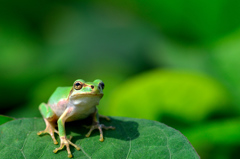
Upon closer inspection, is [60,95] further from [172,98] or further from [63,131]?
[172,98]

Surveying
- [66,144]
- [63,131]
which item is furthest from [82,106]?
[66,144]

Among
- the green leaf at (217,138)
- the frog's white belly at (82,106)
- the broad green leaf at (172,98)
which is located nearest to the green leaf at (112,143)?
the frog's white belly at (82,106)

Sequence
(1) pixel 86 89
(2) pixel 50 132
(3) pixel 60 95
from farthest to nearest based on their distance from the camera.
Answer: (3) pixel 60 95 < (1) pixel 86 89 < (2) pixel 50 132

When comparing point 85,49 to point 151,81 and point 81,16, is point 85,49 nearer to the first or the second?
point 81,16

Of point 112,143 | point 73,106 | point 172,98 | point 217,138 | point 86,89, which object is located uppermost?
point 86,89

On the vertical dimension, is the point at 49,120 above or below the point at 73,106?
below

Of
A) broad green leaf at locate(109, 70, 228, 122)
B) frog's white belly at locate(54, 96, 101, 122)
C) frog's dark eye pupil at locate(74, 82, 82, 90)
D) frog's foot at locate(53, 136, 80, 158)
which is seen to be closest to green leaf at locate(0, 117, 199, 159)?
frog's foot at locate(53, 136, 80, 158)

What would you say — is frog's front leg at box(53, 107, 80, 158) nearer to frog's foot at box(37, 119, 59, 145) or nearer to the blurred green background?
frog's foot at box(37, 119, 59, 145)

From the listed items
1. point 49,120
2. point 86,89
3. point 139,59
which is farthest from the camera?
point 139,59

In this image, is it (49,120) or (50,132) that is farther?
(49,120)
